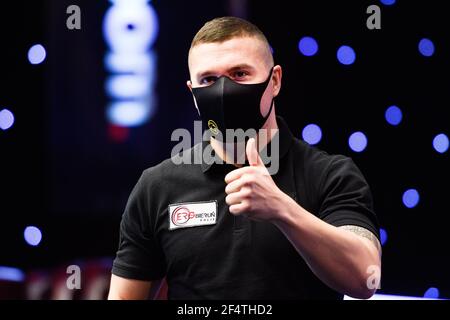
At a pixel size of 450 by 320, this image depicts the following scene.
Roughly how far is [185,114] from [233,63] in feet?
4.56

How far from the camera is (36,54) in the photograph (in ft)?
9.42

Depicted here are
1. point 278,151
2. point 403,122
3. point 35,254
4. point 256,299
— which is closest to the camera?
point 256,299

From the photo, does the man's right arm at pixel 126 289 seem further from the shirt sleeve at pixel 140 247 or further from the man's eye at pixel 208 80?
the man's eye at pixel 208 80

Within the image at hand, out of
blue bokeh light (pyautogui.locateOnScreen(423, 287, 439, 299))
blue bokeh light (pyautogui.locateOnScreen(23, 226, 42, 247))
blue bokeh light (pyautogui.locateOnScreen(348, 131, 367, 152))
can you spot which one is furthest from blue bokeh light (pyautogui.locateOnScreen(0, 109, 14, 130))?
blue bokeh light (pyautogui.locateOnScreen(423, 287, 439, 299))

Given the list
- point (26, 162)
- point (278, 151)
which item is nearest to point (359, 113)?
point (278, 151)

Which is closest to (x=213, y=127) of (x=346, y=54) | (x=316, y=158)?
(x=316, y=158)

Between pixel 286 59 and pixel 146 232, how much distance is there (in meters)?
1.16

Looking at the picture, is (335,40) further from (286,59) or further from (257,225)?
(257,225)

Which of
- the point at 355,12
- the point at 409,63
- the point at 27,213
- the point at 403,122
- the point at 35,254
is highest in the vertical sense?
the point at 355,12

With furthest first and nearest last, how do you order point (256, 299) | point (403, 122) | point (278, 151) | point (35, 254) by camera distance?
1. point (35, 254)
2. point (403, 122)
3. point (278, 151)
4. point (256, 299)

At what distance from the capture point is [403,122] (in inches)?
104

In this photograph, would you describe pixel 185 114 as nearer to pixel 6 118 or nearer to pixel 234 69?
pixel 6 118

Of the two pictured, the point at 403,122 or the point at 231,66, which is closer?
the point at 231,66

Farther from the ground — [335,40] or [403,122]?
[335,40]
